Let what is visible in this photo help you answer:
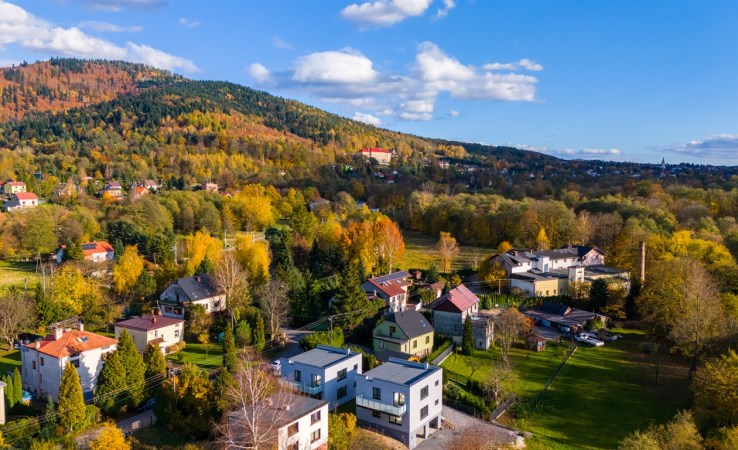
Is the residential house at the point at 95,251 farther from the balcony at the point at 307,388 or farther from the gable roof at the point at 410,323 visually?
the balcony at the point at 307,388

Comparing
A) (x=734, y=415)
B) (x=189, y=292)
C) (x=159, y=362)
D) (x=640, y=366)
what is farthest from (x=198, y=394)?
(x=640, y=366)

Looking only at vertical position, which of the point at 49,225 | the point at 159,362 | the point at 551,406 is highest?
the point at 49,225

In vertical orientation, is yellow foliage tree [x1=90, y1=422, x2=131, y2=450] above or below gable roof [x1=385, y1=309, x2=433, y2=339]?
below

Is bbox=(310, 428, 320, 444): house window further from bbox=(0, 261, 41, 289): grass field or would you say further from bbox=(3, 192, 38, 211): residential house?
bbox=(3, 192, 38, 211): residential house

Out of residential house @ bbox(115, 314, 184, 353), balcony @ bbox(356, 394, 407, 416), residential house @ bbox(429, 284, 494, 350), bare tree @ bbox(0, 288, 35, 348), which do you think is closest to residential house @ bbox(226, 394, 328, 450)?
balcony @ bbox(356, 394, 407, 416)

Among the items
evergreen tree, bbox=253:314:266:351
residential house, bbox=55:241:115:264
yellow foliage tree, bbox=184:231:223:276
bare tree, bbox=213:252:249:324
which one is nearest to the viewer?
evergreen tree, bbox=253:314:266:351

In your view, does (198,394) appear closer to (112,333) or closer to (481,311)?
(112,333)

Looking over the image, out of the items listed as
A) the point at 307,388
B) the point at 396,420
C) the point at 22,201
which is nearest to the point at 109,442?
the point at 307,388

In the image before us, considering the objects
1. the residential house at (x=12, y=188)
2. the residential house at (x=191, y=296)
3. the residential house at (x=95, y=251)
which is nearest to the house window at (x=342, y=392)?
the residential house at (x=191, y=296)
